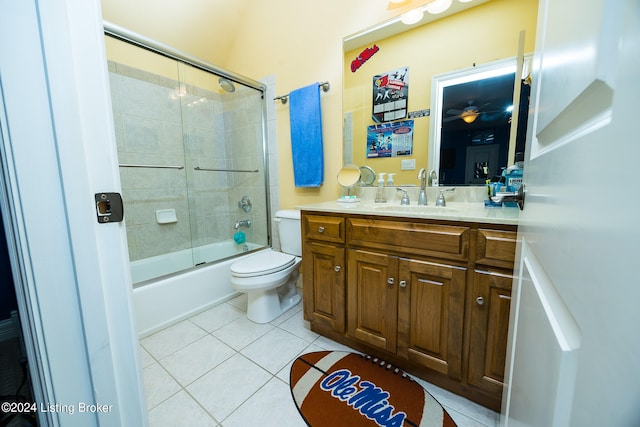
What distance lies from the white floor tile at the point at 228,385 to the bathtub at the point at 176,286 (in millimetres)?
675

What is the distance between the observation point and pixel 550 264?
350mm

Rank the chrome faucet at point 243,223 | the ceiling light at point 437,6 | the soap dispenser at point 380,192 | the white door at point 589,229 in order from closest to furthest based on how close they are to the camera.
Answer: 1. the white door at point 589,229
2. the ceiling light at point 437,6
3. the soap dispenser at point 380,192
4. the chrome faucet at point 243,223

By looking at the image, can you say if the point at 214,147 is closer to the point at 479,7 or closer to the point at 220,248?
the point at 220,248

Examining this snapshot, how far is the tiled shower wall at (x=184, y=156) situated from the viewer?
2031mm

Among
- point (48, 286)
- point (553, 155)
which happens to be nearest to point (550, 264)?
point (553, 155)

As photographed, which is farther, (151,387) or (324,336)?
(324,336)

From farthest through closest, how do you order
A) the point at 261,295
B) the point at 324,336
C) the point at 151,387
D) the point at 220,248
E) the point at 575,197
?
the point at 220,248 < the point at 261,295 < the point at 324,336 < the point at 151,387 < the point at 575,197

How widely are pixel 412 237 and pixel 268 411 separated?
3.35 ft

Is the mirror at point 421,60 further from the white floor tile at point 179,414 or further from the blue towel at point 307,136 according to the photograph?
the white floor tile at point 179,414

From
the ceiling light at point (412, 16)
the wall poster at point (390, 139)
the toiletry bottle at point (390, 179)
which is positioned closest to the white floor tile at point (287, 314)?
the toiletry bottle at point (390, 179)

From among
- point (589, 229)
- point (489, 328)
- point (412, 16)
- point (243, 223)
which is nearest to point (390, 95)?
point (412, 16)

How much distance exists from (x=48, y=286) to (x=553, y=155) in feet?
3.00

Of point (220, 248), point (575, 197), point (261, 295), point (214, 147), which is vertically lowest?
point (261, 295)

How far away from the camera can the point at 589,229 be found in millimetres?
234
